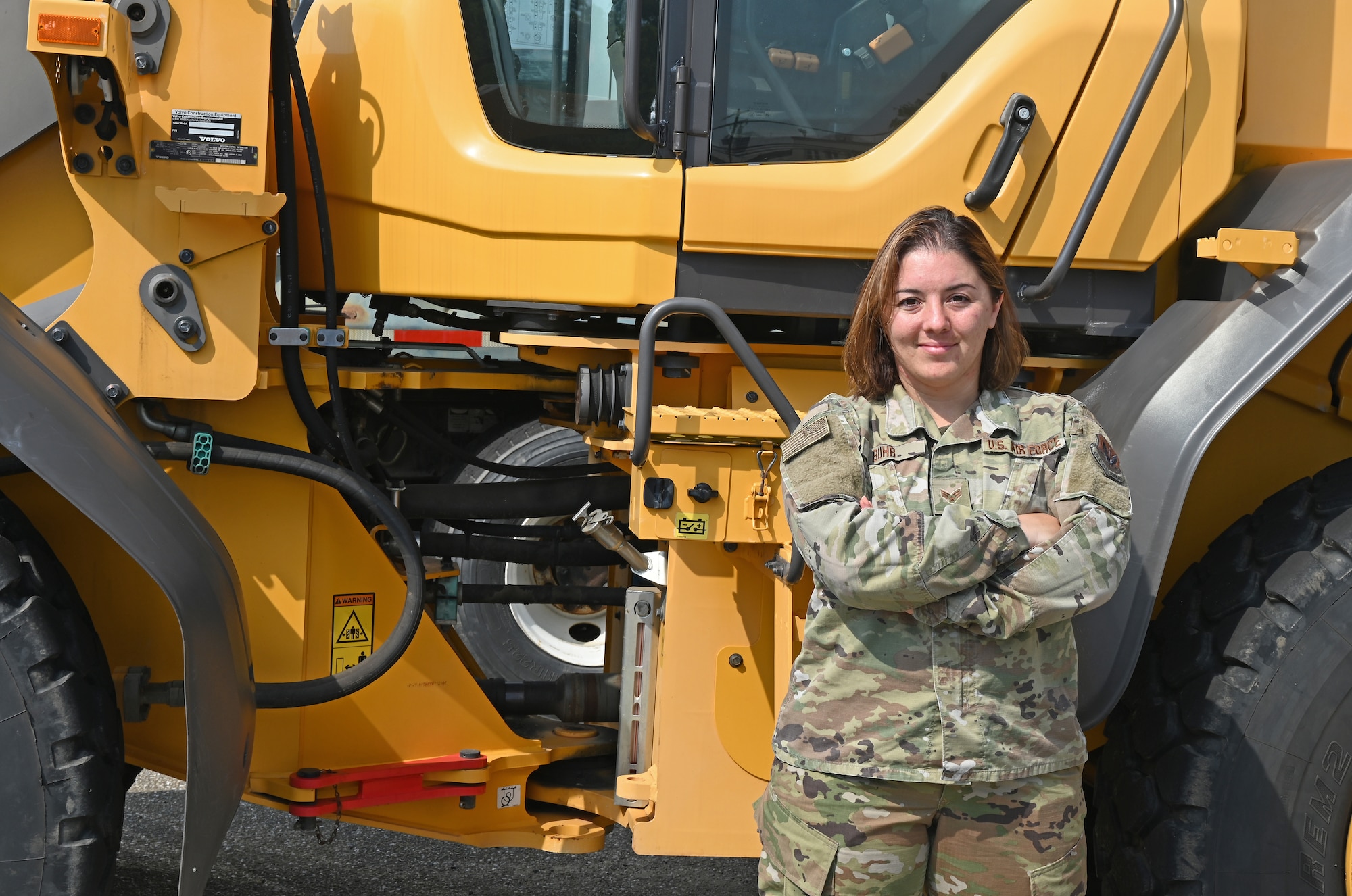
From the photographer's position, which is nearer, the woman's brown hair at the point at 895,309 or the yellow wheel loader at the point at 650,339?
the woman's brown hair at the point at 895,309

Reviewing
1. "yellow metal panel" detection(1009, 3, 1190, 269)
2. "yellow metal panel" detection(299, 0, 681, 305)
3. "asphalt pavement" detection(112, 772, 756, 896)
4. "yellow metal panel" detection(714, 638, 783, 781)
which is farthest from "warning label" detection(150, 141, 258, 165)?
"asphalt pavement" detection(112, 772, 756, 896)

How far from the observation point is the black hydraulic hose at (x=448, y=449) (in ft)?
A: 9.84

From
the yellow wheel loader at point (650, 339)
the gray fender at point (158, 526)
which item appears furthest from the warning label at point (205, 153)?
the gray fender at point (158, 526)

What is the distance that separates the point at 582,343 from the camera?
8.28 feet

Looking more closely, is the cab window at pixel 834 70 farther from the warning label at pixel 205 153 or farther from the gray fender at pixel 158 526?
the gray fender at pixel 158 526

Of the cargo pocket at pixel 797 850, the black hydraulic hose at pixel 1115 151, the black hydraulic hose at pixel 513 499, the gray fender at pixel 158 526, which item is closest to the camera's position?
the cargo pocket at pixel 797 850

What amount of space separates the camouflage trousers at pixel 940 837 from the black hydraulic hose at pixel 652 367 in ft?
1.91

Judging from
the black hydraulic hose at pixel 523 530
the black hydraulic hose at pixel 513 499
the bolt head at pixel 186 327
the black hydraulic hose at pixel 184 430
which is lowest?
the black hydraulic hose at pixel 523 530

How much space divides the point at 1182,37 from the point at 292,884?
10.5 ft

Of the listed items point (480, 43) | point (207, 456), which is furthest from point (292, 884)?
point (480, 43)

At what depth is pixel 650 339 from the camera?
7.66 ft

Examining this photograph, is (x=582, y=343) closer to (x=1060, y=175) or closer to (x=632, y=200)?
(x=632, y=200)

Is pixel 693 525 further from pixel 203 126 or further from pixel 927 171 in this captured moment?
pixel 203 126

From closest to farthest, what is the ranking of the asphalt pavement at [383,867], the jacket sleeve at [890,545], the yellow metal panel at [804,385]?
the jacket sleeve at [890,545] → the yellow metal panel at [804,385] → the asphalt pavement at [383,867]
